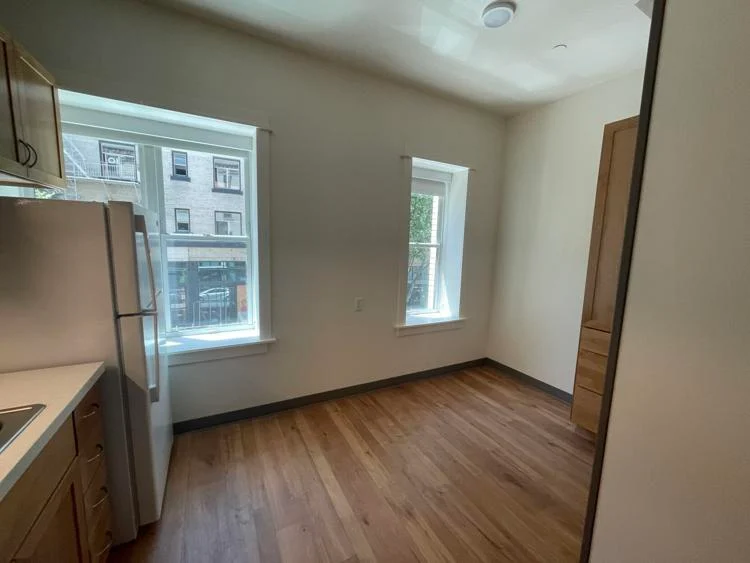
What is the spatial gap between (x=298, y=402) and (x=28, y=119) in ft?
7.50

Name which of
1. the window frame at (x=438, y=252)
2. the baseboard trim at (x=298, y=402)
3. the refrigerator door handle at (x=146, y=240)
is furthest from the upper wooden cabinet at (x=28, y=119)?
the window frame at (x=438, y=252)

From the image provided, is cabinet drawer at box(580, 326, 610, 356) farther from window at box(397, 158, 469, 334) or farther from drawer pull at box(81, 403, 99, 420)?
drawer pull at box(81, 403, 99, 420)

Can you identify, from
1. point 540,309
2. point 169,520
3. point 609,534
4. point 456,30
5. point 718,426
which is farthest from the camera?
point 540,309

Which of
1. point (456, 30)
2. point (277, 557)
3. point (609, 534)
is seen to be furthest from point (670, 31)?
point (277, 557)

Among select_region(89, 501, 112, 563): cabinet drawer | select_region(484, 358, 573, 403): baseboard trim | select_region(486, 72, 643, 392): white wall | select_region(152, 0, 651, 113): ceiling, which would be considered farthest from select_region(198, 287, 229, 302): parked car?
select_region(484, 358, 573, 403): baseboard trim

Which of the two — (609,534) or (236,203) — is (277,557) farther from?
(236,203)

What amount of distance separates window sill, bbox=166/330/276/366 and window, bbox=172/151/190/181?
114cm

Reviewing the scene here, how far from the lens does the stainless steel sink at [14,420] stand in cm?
85

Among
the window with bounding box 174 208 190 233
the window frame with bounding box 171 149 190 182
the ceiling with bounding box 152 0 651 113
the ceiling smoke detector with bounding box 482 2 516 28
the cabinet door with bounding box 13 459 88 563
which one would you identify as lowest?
the cabinet door with bounding box 13 459 88 563

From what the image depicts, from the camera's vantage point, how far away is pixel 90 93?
1707 mm

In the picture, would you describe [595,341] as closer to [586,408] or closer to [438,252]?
[586,408]

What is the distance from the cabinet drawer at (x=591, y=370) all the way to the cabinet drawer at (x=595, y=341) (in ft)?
0.11

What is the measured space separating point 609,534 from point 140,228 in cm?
204

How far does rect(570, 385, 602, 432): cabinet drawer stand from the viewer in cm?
215
